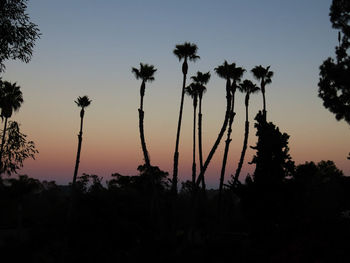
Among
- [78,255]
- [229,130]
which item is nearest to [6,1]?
[78,255]

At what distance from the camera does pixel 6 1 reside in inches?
746

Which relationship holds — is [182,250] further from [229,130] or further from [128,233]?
[229,130]

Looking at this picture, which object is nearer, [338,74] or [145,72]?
[338,74]

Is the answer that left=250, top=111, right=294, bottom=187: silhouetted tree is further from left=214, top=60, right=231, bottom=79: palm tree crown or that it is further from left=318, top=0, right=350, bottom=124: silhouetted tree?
left=214, top=60, right=231, bottom=79: palm tree crown

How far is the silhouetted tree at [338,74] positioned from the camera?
95.3 feet

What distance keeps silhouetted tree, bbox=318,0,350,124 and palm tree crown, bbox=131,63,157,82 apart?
1679 centimetres

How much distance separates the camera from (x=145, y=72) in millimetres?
40562

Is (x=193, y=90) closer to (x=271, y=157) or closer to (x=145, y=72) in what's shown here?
(x=145, y=72)

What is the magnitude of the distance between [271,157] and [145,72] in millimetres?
17718

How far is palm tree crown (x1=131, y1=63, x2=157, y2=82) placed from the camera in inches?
1594

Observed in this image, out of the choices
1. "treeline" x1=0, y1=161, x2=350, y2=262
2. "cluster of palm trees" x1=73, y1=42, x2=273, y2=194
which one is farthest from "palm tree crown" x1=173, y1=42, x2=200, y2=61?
"treeline" x1=0, y1=161, x2=350, y2=262

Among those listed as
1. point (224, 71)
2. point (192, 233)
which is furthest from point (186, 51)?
point (192, 233)

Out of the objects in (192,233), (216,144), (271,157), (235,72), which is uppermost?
(235,72)

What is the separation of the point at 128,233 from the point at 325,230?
13.8m
